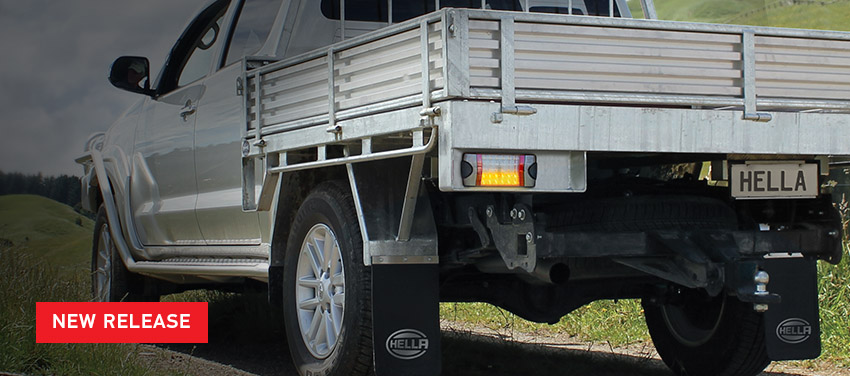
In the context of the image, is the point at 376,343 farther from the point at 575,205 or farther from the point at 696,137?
the point at 696,137

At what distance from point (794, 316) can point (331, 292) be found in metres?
2.15

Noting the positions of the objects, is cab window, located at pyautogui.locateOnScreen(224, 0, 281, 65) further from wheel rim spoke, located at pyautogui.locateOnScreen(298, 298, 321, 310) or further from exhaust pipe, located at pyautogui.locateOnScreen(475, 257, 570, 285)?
exhaust pipe, located at pyautogui.locateOnScreen(475, 257, 570, 285)

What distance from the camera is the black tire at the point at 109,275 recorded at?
25.8ft

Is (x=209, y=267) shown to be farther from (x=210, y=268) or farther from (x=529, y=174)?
(x=529, y=174)

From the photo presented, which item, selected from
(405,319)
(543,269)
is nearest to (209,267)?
(405,319)

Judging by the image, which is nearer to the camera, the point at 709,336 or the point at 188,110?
the point at 709,336

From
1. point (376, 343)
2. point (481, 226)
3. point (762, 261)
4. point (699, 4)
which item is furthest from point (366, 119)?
point (699, 4)

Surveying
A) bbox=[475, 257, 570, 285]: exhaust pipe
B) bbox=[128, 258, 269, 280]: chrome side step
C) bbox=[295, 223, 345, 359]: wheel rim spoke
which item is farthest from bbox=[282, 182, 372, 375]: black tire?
bbox=[475, 257, 570, 285]: exhaust pipe

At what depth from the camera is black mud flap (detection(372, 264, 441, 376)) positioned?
439 centimetres

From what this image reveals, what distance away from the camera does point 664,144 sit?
406cm

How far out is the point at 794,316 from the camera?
4.92 metres

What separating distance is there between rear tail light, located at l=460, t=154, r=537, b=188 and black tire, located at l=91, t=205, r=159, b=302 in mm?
4699

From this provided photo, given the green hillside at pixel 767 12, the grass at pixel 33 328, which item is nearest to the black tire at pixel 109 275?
the grass at pixel 33 328

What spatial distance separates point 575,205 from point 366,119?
3.23 feet
